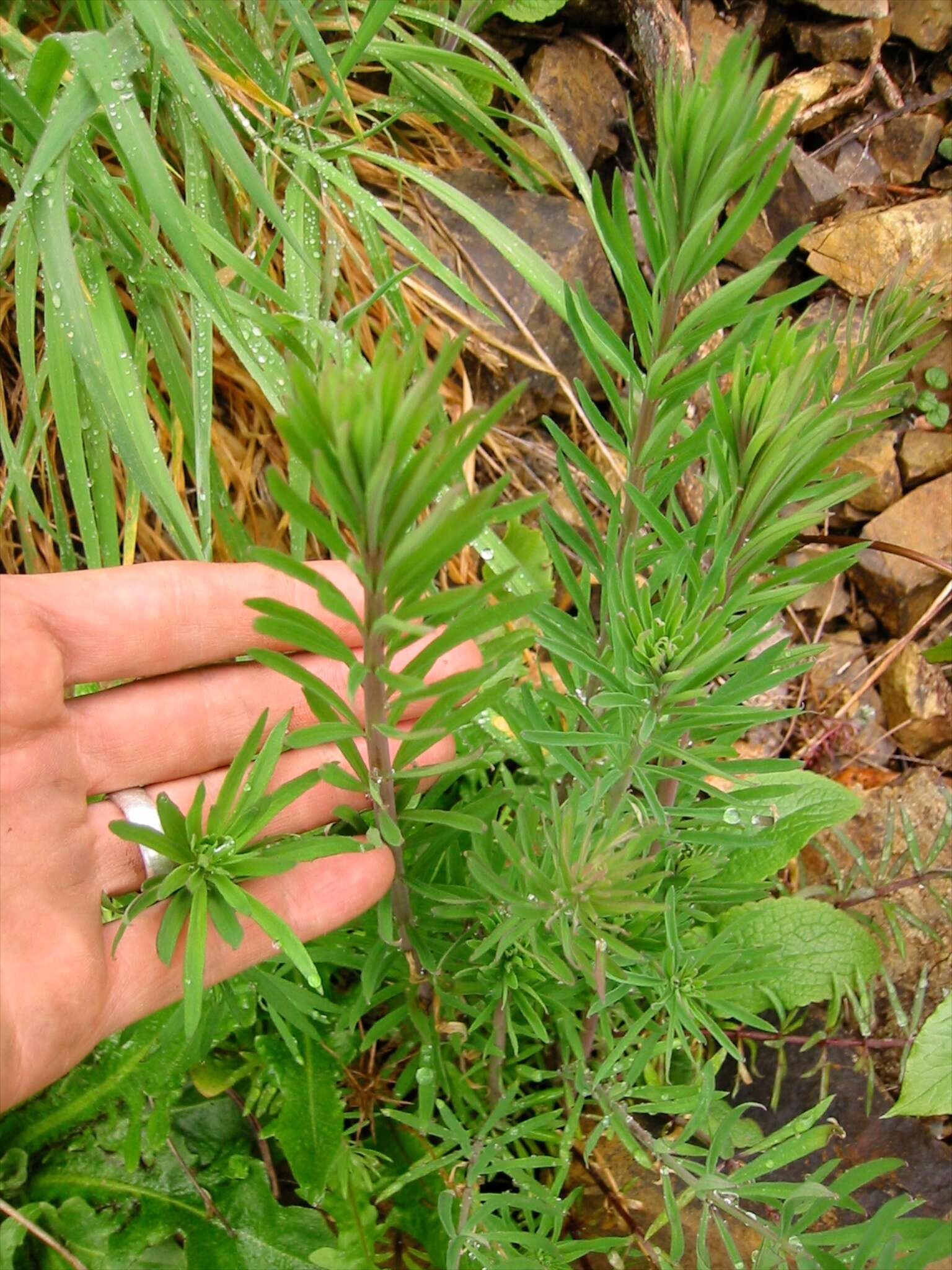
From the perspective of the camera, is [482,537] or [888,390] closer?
[888,390]

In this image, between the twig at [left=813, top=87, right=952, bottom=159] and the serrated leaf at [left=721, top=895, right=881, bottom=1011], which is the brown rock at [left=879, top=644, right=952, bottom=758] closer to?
the serrated leaf at [left=721, top=895, right=881, bottom=1011]

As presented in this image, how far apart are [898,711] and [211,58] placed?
244 cm

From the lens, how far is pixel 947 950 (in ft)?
7.40

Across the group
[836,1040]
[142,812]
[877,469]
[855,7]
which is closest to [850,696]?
[877,469]

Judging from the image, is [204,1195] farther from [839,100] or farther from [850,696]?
[839,100]

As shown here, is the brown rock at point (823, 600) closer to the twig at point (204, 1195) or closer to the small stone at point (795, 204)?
the small stone at point (795, 204)

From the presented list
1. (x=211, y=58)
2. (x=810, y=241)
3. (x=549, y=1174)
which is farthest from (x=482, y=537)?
(x=810, y=241)

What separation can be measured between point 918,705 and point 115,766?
7.17 feet

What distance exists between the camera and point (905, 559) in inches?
115

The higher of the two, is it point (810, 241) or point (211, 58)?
point (211, 58)

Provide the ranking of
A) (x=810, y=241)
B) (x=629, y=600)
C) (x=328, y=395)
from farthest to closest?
1. (x=810, y=241)
2. (x=629, y=600)
3. (x=328, y=395)

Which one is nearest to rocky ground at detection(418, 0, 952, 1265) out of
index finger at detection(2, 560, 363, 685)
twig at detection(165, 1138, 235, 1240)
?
index finger at detection(2, 560, 363, 685)

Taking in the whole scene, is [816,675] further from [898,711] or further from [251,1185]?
[251,1185]

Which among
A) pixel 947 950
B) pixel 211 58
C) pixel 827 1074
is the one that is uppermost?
pixel 211 58
